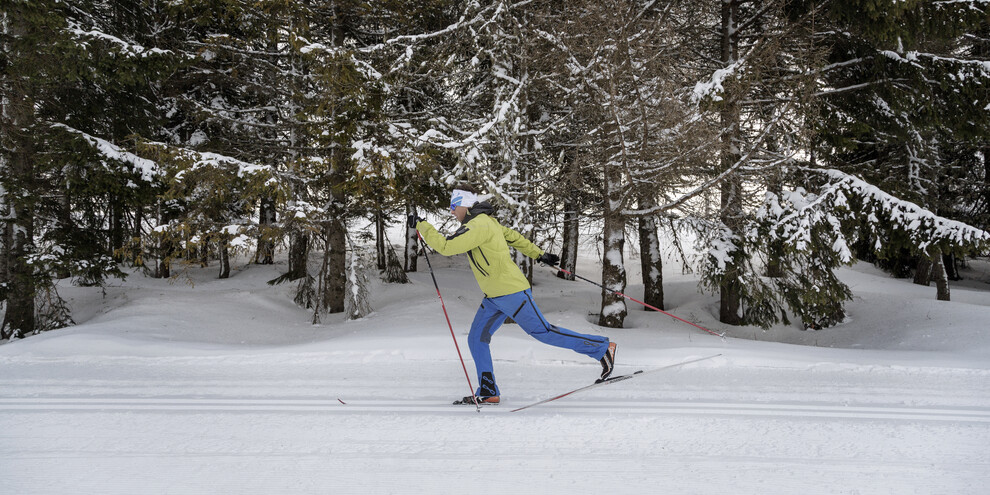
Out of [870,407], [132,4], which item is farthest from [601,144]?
[132,4]

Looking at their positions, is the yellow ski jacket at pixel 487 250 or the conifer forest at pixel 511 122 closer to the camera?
the yellow ski jacket at pixel 487 250

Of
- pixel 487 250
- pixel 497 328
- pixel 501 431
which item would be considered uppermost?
pixel 487 250

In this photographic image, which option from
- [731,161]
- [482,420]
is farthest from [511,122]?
[482,420]

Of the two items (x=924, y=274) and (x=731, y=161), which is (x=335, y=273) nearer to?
Answer: (x=731, y=161)

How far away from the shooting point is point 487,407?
174 inches

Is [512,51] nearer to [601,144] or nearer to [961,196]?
[601,144]

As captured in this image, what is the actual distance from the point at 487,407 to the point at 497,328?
0.70m

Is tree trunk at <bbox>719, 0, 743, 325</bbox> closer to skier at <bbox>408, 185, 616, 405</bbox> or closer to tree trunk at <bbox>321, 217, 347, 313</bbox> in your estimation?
skier at <bbox>408, 185, 616, 405</bbox>

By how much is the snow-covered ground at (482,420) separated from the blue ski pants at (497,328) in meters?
0.31

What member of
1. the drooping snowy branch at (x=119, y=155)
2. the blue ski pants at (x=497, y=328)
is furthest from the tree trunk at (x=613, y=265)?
the drooping snowy branch at (x=119, y=155)

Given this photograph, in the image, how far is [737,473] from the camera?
3.21 m

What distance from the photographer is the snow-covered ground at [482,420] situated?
3.16m

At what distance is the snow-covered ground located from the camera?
3.16 m

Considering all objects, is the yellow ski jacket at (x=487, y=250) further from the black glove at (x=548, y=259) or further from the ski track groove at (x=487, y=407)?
the ski track groove at (x=487, y=407)
